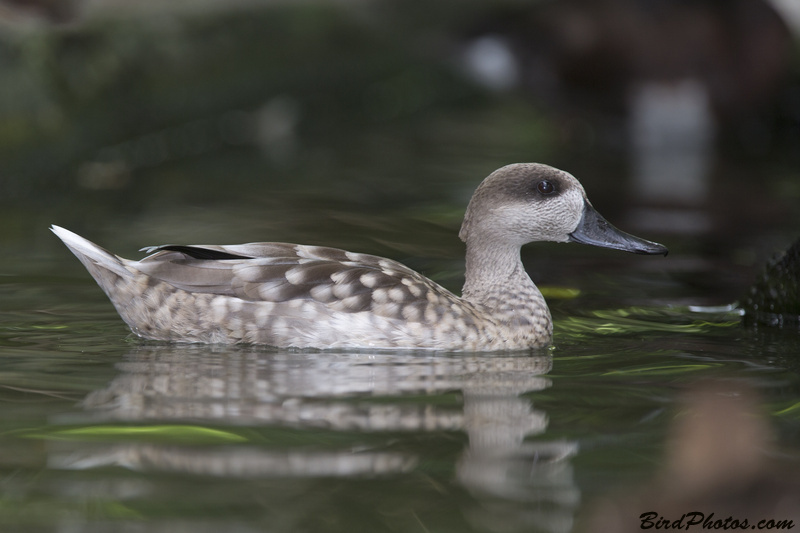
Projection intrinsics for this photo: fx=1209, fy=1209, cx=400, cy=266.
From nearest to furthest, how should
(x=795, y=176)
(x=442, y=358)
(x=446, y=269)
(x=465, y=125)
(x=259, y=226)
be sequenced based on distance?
(x=442, y=358) < (x=446, y=269) < (x=259, y=226) < (x=795, y=176) < (x=465, y=125)

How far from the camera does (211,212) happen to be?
9.56 metres

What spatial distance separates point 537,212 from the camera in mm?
6039

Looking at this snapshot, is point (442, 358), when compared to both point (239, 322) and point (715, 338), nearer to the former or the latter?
point (239, 322)

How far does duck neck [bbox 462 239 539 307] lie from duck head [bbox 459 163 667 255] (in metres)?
0.06

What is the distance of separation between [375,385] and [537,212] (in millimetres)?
1454

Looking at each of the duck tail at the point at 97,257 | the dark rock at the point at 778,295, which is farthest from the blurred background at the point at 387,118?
the duck tail at the point at 97,257

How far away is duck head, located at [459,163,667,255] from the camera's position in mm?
6031

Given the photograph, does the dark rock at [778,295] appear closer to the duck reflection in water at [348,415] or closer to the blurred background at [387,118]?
the blurred background at [387,118]

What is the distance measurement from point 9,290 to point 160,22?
262 inches

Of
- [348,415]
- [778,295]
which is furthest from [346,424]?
[778,295]

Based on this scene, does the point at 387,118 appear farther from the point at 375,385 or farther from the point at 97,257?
the point at 375,385

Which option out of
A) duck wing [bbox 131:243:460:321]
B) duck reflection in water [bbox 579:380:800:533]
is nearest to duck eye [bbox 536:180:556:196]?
duck wing [bbox 131:243:460:321]

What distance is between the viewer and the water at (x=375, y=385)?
3.82 meters

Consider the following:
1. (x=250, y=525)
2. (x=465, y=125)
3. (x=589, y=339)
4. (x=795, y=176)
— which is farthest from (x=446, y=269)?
(x=465, y=125)
